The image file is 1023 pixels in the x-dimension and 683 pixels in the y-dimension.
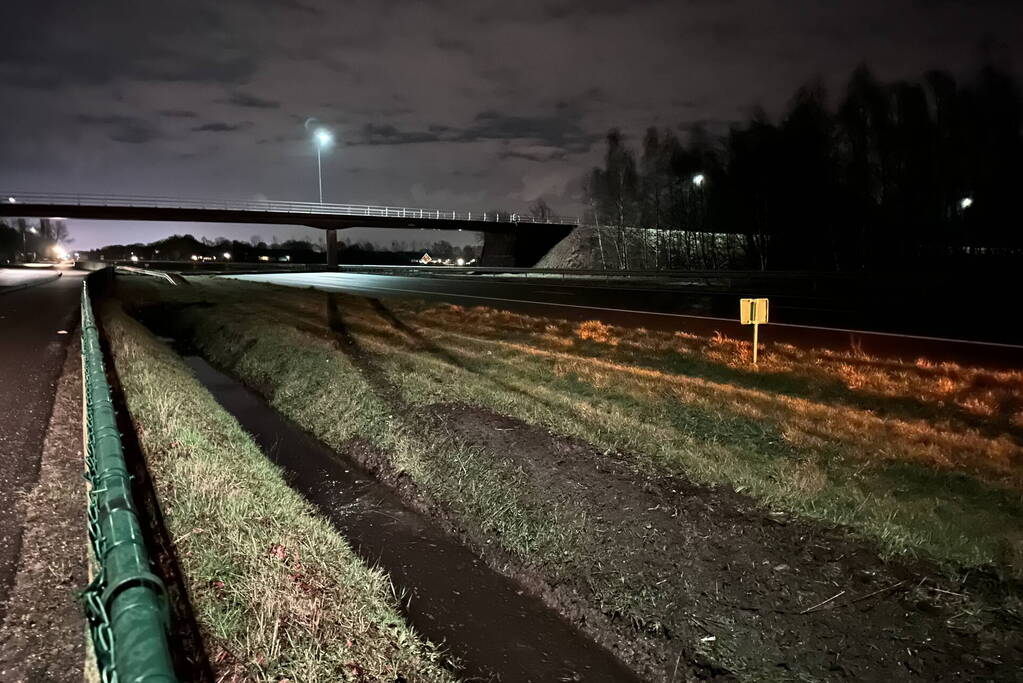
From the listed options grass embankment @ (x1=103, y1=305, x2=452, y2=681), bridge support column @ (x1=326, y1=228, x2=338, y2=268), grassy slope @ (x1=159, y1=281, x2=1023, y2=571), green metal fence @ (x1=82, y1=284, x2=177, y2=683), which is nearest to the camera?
green metal fence @ (x1=82, y1=284, x2=177, y2=683)

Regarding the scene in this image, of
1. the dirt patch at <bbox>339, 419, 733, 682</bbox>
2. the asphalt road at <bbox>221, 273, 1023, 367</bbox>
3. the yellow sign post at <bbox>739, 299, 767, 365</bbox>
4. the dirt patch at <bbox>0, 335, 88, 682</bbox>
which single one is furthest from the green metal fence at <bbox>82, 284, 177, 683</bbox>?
the asphalt road at <bbox>221, 273, 1023, 367</bbox>

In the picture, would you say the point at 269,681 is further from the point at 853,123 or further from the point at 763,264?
the point at 853,123

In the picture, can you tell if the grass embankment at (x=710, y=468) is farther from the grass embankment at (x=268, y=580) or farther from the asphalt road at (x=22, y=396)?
the asphalt road at (x=22, y=396)

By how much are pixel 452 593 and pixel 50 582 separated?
3.46 m

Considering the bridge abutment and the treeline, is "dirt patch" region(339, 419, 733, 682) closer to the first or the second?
the treeline

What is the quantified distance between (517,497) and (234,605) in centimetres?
369

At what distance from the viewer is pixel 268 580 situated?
4.89 m

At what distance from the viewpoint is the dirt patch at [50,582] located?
328cm

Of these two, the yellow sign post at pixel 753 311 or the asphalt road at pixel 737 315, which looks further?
the asphalt road at pixel 737 315

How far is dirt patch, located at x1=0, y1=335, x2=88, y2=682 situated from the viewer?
3.28m

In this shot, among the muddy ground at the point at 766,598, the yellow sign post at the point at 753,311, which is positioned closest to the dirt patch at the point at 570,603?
the muddy ground at the point at 766,598

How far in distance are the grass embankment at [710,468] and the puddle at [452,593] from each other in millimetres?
356

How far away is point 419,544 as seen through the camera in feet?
24.1

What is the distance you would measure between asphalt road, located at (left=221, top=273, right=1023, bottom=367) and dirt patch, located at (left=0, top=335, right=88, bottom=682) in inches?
531
